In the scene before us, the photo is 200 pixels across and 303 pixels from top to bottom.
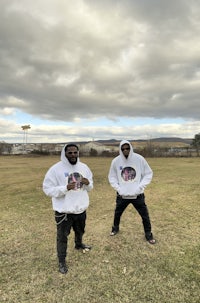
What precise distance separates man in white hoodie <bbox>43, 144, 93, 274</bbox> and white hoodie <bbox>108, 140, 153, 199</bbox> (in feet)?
3.23

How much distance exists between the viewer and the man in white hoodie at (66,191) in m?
3.40

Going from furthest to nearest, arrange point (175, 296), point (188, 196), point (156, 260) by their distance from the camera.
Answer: point (188, 196) < point (156, 260) < point (175, 296)

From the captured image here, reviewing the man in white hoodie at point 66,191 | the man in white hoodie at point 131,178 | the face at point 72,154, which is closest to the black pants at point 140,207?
the man in white hoodie at point 131,178

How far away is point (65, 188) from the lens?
334cm

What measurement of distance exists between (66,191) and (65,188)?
6 cm

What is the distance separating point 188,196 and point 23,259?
6.71m

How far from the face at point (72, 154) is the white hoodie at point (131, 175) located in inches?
49.1

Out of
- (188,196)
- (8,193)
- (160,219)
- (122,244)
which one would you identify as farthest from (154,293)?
(8,193)

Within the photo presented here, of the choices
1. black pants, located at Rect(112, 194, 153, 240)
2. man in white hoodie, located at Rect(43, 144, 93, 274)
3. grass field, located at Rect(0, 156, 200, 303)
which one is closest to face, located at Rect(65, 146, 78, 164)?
man in white hoodie, located at Rect(43, 144, 93, 274)

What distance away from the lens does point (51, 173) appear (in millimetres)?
3447

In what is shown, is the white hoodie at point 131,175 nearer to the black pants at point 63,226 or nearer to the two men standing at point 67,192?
the two men standing at point 67,192

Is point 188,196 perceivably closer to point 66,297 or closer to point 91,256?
point 91,256

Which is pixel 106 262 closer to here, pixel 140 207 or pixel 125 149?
pixel 140 207

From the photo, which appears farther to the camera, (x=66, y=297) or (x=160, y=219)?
(x=160, y=219)
